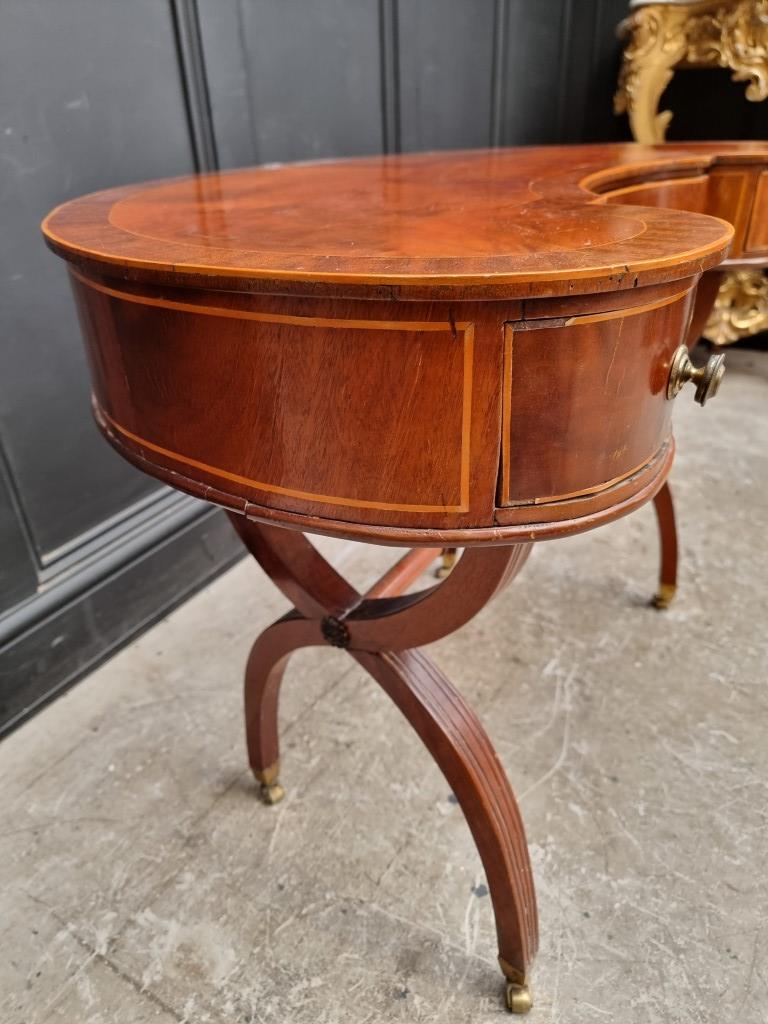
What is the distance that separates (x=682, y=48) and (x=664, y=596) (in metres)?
2.20

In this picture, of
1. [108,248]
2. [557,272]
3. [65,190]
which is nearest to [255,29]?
[65,190]

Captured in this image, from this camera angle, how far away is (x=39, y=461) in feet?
5.08

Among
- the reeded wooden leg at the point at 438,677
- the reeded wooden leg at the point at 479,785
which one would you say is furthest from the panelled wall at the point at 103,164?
the reeded wooden leg at the point at 479,785

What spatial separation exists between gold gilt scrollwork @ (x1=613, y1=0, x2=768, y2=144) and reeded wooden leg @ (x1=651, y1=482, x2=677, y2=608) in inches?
70.6

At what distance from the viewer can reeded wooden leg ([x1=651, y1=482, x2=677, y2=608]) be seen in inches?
66.8

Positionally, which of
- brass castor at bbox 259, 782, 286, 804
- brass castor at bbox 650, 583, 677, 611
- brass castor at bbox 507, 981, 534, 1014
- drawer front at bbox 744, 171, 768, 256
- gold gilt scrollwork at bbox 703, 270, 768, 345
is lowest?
brass castor at bbox 650, 583, 677, 611

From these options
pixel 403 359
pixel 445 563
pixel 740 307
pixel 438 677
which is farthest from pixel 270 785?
pixel 740 307

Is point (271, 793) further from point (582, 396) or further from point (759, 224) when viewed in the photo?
point (759, 224)

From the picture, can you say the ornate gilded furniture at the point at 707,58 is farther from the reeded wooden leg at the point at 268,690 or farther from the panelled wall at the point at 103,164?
the reeded wooden leg at the point at 268,690

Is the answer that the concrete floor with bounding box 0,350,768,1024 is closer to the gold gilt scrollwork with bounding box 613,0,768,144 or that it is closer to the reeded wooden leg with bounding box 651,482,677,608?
the reeded wooden leg with bounding box 651,482,677,608

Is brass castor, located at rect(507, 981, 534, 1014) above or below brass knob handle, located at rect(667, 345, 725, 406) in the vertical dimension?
below

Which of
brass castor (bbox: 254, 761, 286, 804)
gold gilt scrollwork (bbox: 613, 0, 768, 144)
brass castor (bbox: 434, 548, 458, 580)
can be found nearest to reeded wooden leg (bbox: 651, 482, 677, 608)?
brass castor (bbox: 434, 548, 458, 580)

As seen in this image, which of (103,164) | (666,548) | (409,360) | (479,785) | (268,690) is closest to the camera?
(409,360)

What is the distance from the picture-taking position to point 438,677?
3.38 ft
